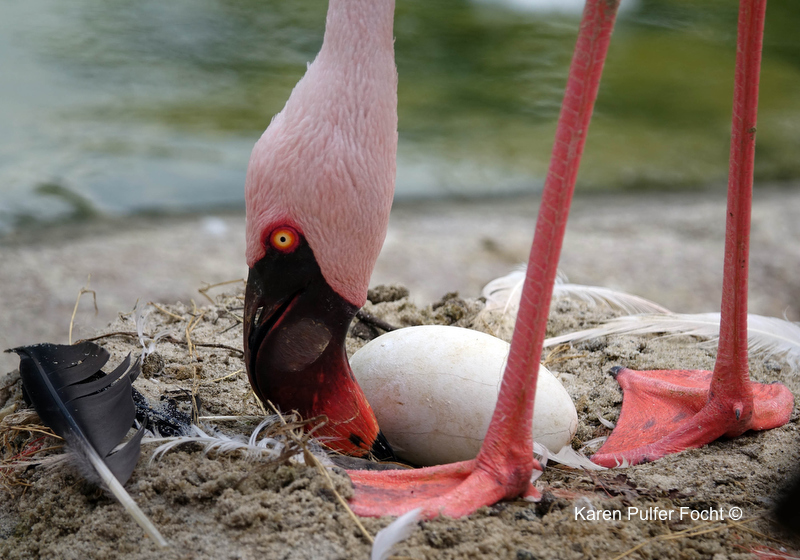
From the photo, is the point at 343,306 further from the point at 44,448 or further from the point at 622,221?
the point at 622,221

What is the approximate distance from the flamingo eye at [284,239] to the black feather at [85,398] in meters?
0.34

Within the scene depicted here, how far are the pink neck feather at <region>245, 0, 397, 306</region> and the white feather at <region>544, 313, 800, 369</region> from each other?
818mm

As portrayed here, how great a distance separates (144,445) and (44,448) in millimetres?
173

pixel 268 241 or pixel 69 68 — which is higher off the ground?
pixel 69 68

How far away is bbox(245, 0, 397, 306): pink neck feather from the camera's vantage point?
1.04m

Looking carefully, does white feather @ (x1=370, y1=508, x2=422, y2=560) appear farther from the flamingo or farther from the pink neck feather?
the pink neck feather

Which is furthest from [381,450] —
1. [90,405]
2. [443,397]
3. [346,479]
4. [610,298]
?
[610,298]

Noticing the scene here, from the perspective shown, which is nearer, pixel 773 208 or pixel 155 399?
pixel 155 399

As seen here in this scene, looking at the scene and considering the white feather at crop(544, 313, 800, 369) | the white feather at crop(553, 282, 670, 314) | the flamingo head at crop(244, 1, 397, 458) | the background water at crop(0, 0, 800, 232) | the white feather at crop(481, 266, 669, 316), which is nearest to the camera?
the flamingo head at crop(244, 1, 397, 458)

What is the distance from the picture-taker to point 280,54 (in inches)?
181

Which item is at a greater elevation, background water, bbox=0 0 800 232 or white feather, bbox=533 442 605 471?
background water, bbox=0 0 800 232

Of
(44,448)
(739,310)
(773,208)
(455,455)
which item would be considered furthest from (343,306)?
(773,208)

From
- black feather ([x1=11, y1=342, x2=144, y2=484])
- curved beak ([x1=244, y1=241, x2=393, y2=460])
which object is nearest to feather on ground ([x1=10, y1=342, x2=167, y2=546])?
black feather ([x1=11, y1=342, x2=144, y2=484])

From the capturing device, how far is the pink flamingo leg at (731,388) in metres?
1.17
